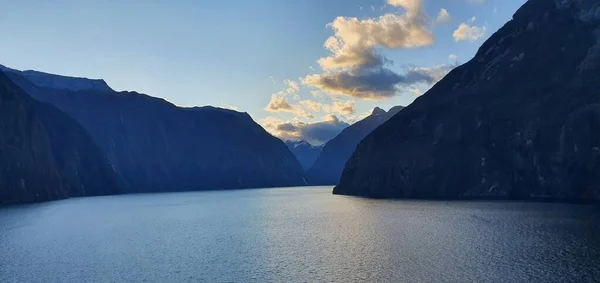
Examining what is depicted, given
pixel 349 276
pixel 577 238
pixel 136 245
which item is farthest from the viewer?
pixel 136 245

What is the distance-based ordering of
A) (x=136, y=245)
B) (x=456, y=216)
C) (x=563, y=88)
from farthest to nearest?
(x=563, y=88) < (x=456, y=216) < (x=136, y=245)

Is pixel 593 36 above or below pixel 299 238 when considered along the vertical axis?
above

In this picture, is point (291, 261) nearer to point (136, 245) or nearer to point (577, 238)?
point (136, 245)

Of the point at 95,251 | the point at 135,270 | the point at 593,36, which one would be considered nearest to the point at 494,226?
the point at 135,270

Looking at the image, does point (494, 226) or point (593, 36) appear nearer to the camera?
point (494, 226)

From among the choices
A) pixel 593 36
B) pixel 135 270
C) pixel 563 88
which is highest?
pixel 593 36

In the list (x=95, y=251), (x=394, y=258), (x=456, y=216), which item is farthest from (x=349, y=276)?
(x=456, y=216)

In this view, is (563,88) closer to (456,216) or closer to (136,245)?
(456,216)
